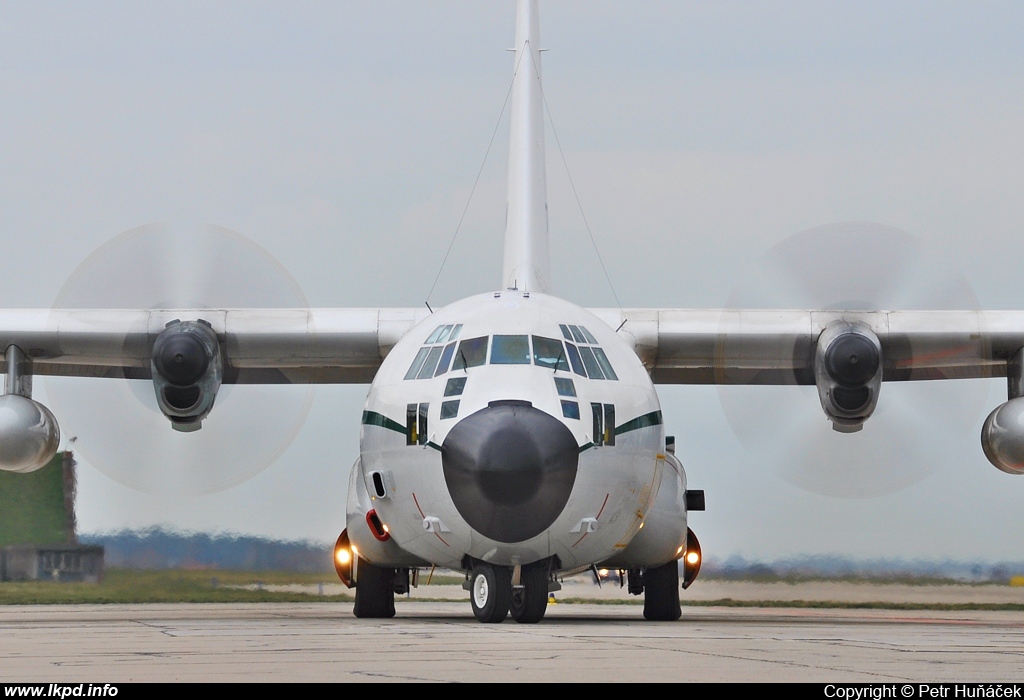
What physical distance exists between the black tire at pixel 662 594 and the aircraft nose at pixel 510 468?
17.3 ft

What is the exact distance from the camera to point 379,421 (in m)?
12.9

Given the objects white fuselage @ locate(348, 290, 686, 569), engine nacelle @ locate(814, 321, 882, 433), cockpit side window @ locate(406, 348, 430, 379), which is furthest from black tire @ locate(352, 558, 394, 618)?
engine nacelle @ locate(814, 321, 882, 433)

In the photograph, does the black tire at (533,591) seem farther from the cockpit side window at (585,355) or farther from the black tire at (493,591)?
the cockpit side window at (585,355)

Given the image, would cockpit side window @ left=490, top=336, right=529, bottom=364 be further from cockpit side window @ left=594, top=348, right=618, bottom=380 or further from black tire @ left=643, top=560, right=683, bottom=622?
black tire @ left=643, top=560, right=683, bottom=622

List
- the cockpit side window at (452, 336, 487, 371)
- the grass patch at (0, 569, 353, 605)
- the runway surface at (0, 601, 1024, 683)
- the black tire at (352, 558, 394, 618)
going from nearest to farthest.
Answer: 1. the runway surface at (0, 601, 1024, 683)
2. the cockpit side window at (452, 336, 487, 371)
3. the black tire at (352, 558, 394, 618)
4. the grass patch at (0, 569, 353, 605)

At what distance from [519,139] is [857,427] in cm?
598

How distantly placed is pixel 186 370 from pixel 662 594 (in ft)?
20.2

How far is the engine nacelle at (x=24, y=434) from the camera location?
50.1 ft

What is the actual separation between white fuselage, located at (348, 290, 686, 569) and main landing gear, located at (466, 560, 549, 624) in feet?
0.59

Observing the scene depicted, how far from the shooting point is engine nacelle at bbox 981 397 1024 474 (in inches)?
598

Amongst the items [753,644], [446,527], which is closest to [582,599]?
[446,527]

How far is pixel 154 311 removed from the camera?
16.1m

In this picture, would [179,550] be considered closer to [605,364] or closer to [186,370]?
[186,370]
